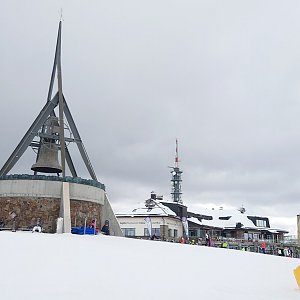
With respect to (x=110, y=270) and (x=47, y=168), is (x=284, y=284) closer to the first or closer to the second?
(x=110, y=270)

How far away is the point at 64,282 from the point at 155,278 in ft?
6.78

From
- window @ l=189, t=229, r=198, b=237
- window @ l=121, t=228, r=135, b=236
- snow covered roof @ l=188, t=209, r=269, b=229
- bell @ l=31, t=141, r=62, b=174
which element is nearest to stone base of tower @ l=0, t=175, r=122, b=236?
bell @ l=31, t=141, r=62, b=174

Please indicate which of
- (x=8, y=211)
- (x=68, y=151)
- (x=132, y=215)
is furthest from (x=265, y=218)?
(x=8, y=211)

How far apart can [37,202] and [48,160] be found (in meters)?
3.65

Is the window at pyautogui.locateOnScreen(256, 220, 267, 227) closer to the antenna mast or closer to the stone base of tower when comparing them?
the antenna mast

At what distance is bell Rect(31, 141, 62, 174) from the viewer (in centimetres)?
2447

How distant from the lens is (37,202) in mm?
21719

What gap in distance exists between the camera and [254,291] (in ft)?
26.8

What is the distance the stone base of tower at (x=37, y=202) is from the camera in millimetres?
21438

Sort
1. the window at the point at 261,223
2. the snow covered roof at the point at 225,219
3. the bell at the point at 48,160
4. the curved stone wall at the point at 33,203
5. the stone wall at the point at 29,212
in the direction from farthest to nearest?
the window at the point at 261,223, the snow covered roof at the point at 225,219, the bell at the point at 48,160, the curved stone wall at the point at 33,203, the stone wall at the point at 29,212

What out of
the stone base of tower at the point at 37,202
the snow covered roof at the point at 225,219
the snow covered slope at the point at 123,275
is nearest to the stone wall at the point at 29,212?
the stone base of tower at the point at 37,202

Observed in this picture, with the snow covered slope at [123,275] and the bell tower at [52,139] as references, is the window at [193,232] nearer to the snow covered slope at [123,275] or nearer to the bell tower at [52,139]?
the bell tower at [52,139]

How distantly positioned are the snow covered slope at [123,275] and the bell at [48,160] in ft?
38.8

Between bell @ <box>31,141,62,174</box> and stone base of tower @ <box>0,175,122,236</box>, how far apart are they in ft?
7.17
